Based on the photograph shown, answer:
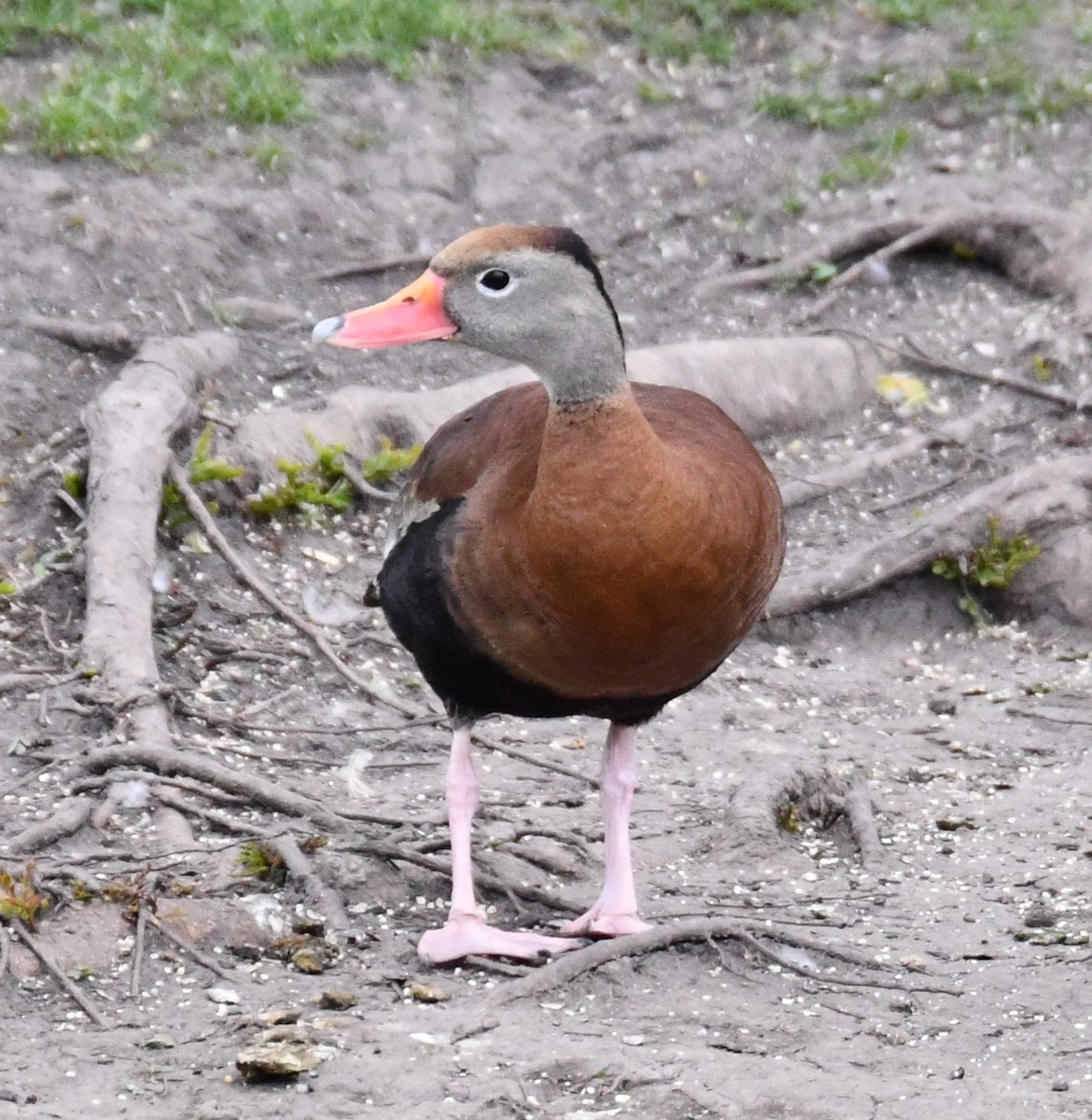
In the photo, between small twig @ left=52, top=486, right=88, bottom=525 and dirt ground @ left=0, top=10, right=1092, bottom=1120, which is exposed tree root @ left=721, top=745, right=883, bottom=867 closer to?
dirt ground @ left=0, top=10, right=1092, bottom=1120

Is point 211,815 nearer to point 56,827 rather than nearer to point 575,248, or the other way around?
point 56,827

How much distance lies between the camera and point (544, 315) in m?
3.53

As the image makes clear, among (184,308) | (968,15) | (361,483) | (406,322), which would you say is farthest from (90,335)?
(968,15)

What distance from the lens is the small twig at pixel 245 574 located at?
497 centimetres

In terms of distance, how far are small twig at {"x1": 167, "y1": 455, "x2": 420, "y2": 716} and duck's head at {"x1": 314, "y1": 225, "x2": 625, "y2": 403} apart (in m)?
1.54

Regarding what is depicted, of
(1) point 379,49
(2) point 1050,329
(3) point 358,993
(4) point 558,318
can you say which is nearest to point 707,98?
(1) point 379,49

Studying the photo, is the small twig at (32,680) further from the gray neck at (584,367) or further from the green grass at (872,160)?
the green grass at (872,160)

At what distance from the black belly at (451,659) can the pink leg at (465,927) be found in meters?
0.17

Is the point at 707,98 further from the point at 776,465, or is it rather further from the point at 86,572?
the point at 86,572

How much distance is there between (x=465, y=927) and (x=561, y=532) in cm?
83

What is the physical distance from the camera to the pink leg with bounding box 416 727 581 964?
3607 mm

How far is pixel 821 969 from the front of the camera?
3637mm

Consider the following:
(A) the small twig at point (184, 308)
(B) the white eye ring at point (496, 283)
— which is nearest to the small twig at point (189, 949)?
(B) the white eye ring at point (496, 283)

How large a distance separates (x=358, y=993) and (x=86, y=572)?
5.83ft
